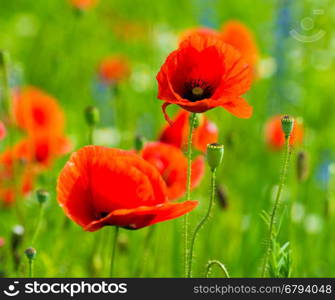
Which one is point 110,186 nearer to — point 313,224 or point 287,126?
point 287,126

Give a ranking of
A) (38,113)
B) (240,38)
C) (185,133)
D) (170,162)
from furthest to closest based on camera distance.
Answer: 1. (38,113)
2. (240,38)
3. (185,133)
4. (170,162)

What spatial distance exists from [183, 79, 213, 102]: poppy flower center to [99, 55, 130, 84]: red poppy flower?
1788mm

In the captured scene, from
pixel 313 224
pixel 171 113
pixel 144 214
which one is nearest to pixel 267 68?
pixel 171 113

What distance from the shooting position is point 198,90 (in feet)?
3.71

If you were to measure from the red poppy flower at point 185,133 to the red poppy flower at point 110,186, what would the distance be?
367 millimetres

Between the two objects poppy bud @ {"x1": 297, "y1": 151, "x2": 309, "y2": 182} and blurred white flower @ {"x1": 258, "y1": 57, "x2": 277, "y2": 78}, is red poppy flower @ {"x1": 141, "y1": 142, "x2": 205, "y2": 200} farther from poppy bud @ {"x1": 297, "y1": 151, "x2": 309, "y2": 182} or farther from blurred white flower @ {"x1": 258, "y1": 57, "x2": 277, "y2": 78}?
blurred white flower @ {"x1": 258, "y1": 57, "x2": 277, "y2": 78}

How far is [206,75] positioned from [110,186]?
199mm

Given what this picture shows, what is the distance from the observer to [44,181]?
6.77 ft

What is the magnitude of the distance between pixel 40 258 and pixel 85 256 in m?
0.41

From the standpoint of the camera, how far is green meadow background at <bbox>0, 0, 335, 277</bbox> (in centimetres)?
181

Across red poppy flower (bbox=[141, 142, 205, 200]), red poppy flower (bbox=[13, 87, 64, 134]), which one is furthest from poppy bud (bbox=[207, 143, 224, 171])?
red poppy flower (bbox=[13, 87, 64, 134])

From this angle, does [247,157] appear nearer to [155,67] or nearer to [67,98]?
[155,67]

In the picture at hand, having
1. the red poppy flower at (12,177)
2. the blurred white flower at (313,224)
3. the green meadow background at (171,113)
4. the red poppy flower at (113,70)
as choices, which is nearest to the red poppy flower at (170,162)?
the green meadow background at (171,113)

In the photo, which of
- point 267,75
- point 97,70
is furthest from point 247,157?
point 97,70
